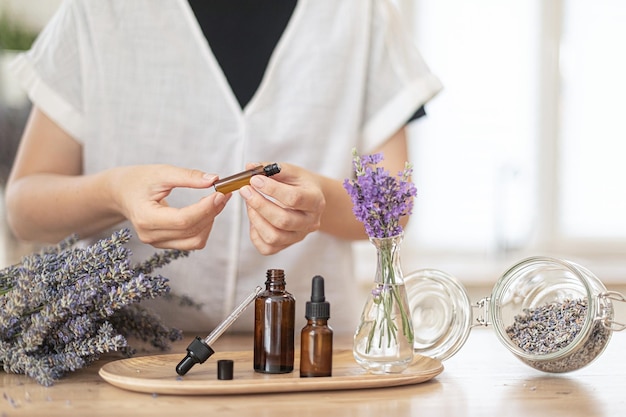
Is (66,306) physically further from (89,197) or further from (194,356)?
(89,197)

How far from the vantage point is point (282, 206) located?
41.1 inches

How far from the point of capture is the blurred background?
2.95 metres

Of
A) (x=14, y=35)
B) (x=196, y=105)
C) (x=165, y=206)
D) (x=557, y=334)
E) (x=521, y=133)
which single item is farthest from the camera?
(x=521, y=133)

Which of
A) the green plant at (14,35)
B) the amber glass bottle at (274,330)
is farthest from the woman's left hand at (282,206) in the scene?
the green plant at (14,35)

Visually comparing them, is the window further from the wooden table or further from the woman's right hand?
the wooden table

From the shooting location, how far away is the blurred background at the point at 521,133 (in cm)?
295

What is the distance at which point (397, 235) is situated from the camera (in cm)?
92

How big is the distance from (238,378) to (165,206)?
277mm

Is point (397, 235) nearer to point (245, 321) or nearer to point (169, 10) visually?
point (245, 321)

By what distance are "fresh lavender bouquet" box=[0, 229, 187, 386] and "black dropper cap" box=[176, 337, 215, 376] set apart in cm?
7

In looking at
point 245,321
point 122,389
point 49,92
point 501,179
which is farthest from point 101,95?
point 501,179

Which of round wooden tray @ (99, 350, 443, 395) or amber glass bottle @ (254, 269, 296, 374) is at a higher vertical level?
amber glass bottle @ (254, 269, 296, 374)

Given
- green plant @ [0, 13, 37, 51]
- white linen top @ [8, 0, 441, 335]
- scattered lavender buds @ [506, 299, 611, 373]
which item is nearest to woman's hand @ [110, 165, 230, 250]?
white linen top @ [8, 0, 441, 335]

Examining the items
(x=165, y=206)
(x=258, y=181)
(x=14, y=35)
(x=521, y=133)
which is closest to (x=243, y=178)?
(x=258, y=181)
